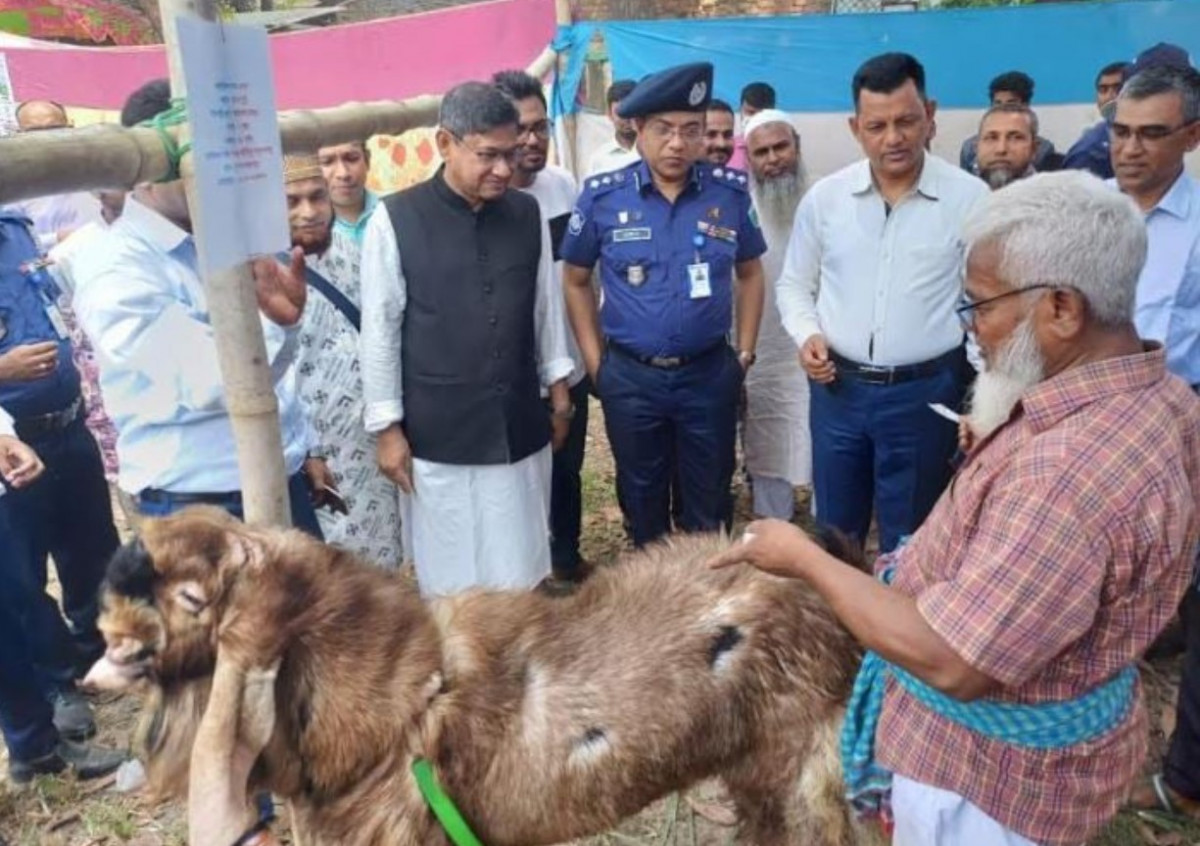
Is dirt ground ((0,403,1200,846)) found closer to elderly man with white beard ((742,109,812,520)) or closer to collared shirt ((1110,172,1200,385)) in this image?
collared shirt ((1110,172,1200,385))

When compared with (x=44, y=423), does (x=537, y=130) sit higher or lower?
higher

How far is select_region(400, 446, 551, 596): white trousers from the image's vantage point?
3824 millimetres

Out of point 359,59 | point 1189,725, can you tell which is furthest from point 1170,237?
point 359,59

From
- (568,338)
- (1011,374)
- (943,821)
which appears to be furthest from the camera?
(568,338)

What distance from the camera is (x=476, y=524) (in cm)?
387

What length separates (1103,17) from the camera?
313 inches

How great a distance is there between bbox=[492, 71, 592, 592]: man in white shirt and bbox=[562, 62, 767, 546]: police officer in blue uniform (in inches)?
18.4

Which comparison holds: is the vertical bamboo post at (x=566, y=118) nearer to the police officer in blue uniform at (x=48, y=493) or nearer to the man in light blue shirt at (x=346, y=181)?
the man in light blue shirt at (x=346, y=181)

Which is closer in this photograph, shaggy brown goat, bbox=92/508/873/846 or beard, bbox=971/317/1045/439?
beard, bbox=971/317/1045/439

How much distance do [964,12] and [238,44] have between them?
772 cm

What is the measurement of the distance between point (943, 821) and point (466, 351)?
2.39 m

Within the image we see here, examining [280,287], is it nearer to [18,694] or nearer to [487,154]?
[487,154]

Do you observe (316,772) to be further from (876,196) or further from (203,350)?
(876,196)

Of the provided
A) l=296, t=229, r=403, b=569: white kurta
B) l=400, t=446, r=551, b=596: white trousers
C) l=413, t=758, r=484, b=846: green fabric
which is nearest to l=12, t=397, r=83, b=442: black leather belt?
l=296, t=229, r=403, b=569: white kurta
